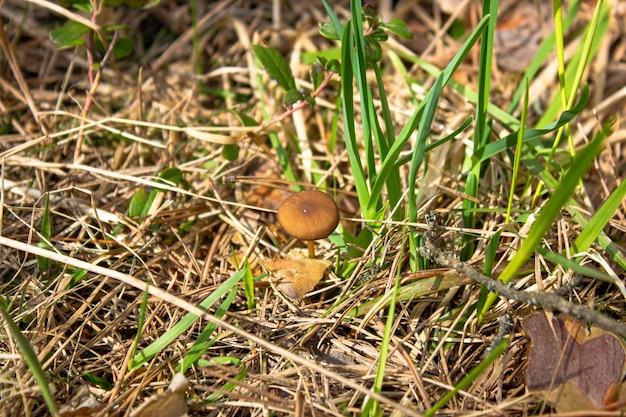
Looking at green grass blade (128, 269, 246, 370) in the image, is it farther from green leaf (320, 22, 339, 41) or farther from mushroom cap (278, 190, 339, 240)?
green leaf (320, 22, 339, 41)

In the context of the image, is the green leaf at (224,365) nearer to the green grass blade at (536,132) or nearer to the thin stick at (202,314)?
the thin stick at (202,314)

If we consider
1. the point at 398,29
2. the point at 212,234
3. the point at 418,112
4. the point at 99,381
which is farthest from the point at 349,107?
the point at 99,381

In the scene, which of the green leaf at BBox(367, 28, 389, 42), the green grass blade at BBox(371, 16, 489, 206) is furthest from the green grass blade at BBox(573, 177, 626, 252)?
the green leaf at BBox(367, 28, 389, 42)

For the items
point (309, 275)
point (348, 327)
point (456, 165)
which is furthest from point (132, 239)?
point (456, 165)

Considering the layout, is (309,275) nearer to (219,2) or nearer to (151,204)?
(151,204)

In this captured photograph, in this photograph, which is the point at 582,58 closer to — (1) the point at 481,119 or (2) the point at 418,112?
(1) the point at 481,119

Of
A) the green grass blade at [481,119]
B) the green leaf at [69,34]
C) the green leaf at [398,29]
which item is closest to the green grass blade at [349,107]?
the green leaf at [398,29]
